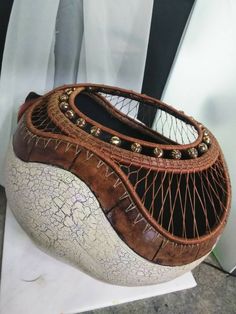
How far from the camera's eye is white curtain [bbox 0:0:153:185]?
830 mm

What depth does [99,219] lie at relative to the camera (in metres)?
0.57

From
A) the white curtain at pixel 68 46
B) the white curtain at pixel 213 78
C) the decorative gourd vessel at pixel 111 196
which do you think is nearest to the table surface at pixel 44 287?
the decorative gourd vessel at pixel 111 196

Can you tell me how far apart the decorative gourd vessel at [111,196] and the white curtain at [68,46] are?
0.24m

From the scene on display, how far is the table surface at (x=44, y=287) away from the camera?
0.75m

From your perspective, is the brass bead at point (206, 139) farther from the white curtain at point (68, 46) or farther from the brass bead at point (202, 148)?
the white curtain at point (68, 46)

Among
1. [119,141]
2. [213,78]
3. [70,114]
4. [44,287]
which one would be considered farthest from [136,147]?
[213,78]

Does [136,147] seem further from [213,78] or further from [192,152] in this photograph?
[213,78]

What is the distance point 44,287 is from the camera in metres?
→ 0.78

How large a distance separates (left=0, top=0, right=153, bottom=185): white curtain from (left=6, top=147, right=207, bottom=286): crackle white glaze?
35 cm

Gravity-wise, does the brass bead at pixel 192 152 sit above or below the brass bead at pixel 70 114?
below

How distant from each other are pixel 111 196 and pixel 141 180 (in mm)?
68

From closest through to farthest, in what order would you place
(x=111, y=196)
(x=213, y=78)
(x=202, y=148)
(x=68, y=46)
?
(x=111, y=196)
(x=202, y=148)
(x=68, y=46)
(x=213, y=78)

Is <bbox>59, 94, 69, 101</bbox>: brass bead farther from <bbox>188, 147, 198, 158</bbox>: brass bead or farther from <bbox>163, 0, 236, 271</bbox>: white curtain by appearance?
<bbox>163, 0, 236, 271</bbox>: white curtain

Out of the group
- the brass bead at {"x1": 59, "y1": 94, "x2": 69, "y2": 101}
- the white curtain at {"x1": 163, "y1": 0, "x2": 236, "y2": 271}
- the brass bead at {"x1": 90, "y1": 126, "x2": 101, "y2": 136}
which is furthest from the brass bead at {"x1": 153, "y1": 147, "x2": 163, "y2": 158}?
the white curtain at {"x1": 163, "y1": 0, "x2": 236, "y2": 271}
